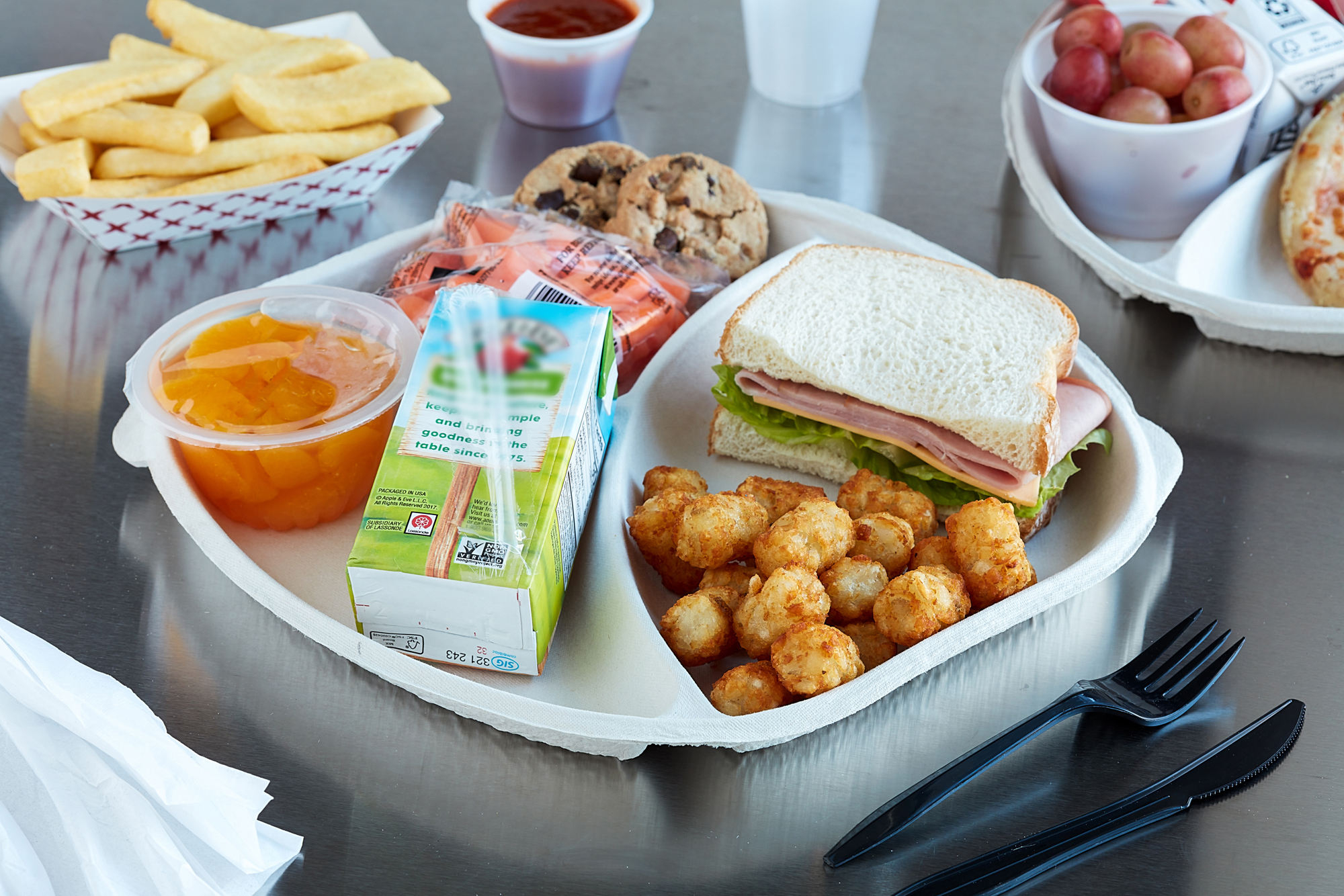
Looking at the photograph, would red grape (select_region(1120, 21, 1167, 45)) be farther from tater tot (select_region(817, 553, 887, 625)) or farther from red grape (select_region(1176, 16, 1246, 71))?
tater tot (select_region(817, 553, 887, 625))

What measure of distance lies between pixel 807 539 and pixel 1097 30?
1187 millimetres

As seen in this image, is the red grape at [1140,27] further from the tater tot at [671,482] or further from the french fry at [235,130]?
the french fry at [235,130]

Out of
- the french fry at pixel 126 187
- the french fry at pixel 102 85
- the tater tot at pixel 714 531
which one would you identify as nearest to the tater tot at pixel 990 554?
the tater tot at pixel 714 531

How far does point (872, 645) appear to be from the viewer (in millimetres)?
1273

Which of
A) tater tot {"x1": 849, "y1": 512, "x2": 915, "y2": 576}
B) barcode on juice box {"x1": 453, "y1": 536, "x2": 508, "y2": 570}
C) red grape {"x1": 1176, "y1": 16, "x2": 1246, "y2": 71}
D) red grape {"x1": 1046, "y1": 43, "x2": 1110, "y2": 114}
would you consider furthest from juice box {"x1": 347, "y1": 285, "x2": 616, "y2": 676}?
red grape {"x1": 1176, "y1": 16, "x2": 1246, "y2": 71}

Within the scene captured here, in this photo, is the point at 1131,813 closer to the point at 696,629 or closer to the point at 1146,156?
the point at 696,629

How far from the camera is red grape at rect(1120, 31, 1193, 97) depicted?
189 centimetres

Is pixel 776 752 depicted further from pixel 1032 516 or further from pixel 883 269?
pixel 883 269

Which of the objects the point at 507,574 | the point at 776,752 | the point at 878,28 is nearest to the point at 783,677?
the point at 776,752

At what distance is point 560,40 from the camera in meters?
2.14

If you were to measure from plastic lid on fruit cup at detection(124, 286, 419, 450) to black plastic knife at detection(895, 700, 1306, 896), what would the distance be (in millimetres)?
825

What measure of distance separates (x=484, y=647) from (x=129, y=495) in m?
0.68

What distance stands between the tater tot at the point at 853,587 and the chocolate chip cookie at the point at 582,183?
0.81 metres

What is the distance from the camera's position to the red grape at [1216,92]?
1.85 m
